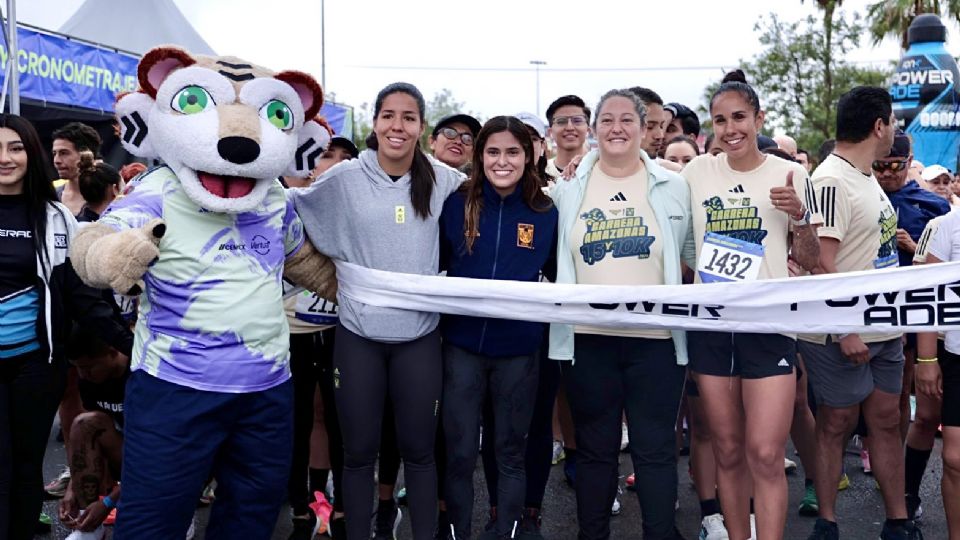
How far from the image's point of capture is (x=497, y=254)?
3844 mm

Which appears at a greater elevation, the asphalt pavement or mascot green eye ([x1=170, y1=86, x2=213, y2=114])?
mascot green eye ([x1=170, y1=86, x2=213, y2=114])

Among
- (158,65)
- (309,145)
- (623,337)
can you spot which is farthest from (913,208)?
(158,65)

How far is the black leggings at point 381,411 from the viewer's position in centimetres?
365

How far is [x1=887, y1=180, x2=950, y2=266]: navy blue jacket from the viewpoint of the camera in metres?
5.38

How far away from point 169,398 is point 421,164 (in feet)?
4.94

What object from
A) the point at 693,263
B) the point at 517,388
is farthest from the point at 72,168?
the point at 693,263

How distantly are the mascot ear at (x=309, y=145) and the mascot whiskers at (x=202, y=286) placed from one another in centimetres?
21

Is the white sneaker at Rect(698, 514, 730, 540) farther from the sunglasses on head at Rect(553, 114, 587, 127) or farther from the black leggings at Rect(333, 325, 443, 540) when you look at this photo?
the sunglasses on head at Rect(553, 114, 587, 127)

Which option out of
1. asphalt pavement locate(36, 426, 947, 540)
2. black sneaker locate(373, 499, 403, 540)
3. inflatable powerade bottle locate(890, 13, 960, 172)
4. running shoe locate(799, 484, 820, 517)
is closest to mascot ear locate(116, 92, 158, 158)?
black sneaker locate(373, 499, 403, 540)

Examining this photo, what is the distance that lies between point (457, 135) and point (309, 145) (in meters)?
1.37

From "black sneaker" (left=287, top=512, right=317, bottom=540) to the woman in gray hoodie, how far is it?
2.32 feet

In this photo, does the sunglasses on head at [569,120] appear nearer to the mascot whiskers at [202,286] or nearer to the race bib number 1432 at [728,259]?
the race bib number 1432 at [728,259]

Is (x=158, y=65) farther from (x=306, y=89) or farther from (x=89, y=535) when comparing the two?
(x=89, y=535)

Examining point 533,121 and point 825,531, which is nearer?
point 825,531
